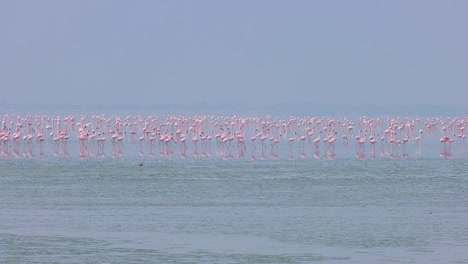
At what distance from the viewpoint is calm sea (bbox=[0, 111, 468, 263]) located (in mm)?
14633

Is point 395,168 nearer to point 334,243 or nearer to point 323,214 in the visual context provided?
point 323,214

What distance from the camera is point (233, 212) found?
18844 millimetres

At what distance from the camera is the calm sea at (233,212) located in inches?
576

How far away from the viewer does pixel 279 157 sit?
3316 cm

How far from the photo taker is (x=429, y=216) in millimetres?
18266

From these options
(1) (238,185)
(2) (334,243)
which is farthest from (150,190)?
(2) (334,243)

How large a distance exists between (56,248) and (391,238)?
15.2ft

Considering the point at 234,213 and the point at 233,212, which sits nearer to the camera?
the point at 234,213

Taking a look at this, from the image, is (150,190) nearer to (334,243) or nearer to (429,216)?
(429,216)

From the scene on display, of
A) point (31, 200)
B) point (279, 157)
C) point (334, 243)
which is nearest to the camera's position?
point (334, 243)

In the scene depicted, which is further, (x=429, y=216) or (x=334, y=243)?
(x=429, y=216)

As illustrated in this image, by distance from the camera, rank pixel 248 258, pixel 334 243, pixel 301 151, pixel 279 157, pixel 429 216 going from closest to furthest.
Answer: pixel 248 258 → pixel 334 243 → pixel 429 216 → pixel 279 157 → pixel 301 151

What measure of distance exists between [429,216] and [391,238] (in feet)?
8.57

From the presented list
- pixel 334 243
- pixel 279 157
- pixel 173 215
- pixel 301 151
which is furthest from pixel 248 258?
pixel 301 151
